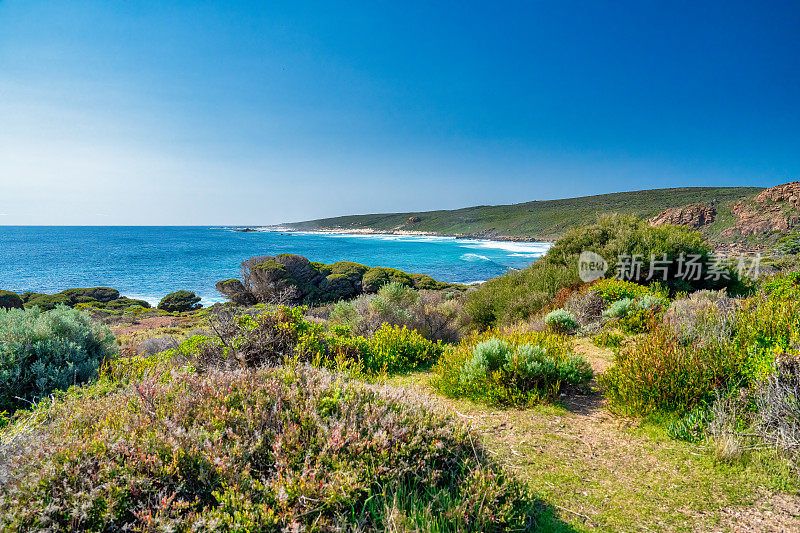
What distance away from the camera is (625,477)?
3.11 metres

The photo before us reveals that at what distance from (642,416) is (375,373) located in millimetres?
3718

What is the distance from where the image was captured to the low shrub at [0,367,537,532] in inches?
80.0

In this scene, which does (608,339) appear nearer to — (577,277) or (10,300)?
(577,277)

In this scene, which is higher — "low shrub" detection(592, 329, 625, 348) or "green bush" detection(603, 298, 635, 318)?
"green bush" detection(603, 298, 635, 318)

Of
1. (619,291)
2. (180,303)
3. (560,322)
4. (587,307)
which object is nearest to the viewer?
(560,322)

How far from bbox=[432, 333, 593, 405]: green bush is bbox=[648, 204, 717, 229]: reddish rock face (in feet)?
164

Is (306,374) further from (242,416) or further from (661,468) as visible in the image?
(661,468)

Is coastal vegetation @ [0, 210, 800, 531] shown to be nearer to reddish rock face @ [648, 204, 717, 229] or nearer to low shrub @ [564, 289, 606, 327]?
low shrub @ [564, 289, 606, 327]

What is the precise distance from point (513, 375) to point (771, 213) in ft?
164

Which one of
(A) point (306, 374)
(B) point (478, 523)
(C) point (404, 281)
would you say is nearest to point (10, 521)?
(A) point (306, 374)

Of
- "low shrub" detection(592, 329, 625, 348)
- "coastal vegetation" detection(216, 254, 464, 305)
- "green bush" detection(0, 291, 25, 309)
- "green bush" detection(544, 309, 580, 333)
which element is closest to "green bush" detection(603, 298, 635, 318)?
"low shrub" detection(592, 329, 625, 348)

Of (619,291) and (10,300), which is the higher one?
(619,291)

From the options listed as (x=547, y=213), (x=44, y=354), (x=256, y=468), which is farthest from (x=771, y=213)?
(x=547, y=213)

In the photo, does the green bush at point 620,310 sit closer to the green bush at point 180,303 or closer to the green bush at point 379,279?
the green bush at point 379,279
